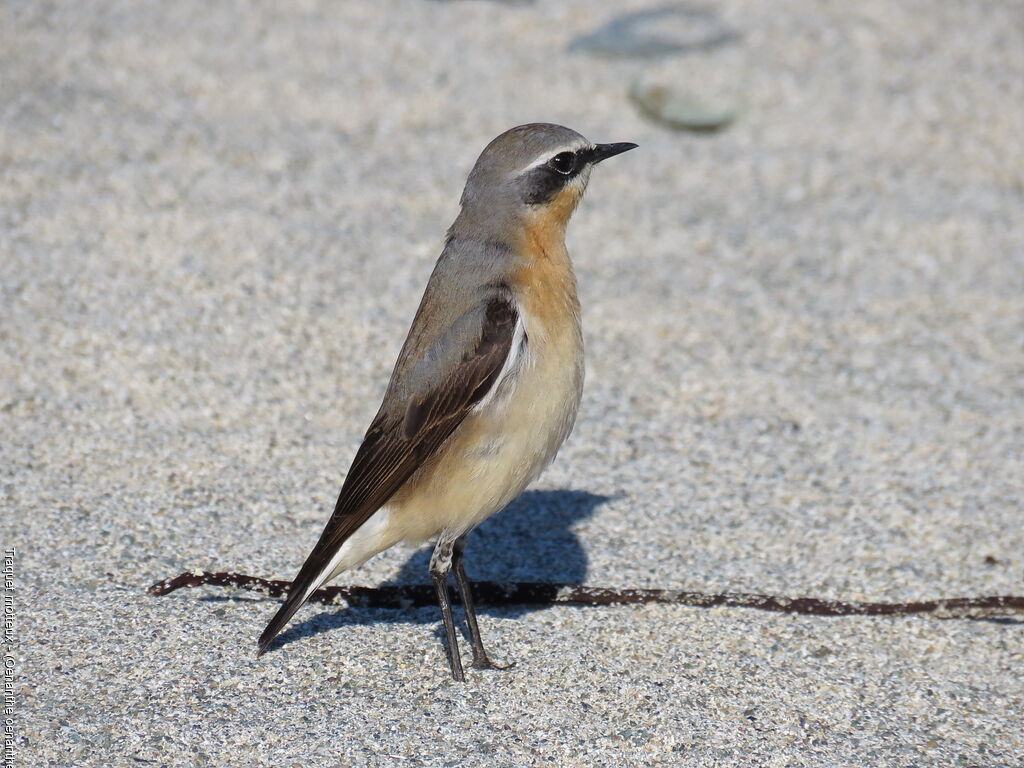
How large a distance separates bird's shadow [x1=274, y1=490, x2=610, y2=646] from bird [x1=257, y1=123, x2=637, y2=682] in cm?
25

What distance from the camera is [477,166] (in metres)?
4.37

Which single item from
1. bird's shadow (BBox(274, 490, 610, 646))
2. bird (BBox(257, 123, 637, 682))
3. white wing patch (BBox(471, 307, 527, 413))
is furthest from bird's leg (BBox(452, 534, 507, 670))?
white wing patch (BBox(471, 307, 527, 413))

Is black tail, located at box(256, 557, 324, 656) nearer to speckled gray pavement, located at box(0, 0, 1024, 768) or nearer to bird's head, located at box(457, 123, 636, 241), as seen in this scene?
speckled gray pavement, located at box(0, 0, 1024, 768)

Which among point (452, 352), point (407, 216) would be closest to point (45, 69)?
point (407, 216)

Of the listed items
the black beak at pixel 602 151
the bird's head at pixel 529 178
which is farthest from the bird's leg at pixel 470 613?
the black beak at pixel 602 151

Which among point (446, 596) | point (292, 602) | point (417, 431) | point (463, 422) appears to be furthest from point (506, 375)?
point (292, 602)

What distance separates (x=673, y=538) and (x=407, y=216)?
2866 mm

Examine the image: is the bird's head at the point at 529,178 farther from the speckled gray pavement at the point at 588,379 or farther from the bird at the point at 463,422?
the speckled gray pavement at the point at 588,379

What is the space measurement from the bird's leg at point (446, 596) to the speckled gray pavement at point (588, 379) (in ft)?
0.34

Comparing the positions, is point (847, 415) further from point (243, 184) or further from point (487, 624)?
point (243, 184)

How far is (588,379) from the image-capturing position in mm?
5859

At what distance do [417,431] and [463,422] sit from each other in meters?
0.16

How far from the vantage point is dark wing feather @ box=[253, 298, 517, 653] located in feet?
13.0

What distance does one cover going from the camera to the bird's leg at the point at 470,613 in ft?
13.2
